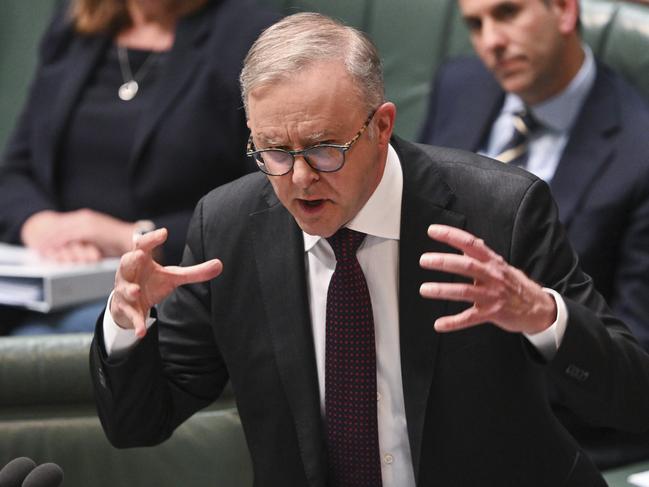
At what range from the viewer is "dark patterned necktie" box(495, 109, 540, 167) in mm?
2475

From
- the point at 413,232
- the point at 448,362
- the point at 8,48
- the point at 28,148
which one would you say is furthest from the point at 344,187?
the point at 8,48

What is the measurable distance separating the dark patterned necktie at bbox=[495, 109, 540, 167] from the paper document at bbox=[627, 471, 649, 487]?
0.70 metres

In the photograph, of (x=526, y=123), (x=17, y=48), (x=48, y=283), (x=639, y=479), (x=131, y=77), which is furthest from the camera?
(x=17, y=48)

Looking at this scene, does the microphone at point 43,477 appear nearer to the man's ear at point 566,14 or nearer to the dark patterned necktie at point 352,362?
the dark patterned necktie at point 352,362

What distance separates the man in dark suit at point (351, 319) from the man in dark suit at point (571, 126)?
0.66m

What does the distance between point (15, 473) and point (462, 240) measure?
1.75ft

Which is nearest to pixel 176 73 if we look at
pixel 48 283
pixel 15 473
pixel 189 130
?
pixel 189 130

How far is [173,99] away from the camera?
2609 mm

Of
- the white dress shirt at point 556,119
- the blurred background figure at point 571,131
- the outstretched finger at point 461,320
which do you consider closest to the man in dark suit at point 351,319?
the outstretched finger at point 461,320

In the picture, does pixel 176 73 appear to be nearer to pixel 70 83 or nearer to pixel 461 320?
pixel 70 83

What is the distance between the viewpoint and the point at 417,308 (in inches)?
62.1

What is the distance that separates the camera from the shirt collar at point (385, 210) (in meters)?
1.58

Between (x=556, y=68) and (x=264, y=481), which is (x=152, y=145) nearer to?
(x=556, y=68)

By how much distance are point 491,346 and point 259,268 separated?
0.34 meters
